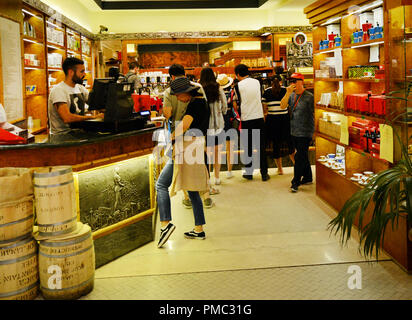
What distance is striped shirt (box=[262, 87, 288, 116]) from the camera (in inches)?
255

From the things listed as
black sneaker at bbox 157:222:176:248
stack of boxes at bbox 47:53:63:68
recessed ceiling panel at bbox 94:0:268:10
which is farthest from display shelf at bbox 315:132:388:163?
recessed ceiling panel at bbox 94:0:268:10

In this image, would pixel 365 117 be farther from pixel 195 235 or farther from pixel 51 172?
pixel 51 172

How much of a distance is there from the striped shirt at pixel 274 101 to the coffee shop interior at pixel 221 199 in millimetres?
1066

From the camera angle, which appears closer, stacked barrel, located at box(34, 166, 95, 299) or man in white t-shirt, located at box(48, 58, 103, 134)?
stacked barrel, located at box(34, 166, 95, 299)

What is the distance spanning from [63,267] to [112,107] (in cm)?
141

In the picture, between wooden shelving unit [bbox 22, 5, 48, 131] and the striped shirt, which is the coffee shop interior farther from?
the striped shirt

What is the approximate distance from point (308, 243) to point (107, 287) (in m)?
1.82

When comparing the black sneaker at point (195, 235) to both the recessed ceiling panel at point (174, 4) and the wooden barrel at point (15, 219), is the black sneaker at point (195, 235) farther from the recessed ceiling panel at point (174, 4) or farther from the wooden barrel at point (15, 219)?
the recessed ceiling panel at point (174, 4)

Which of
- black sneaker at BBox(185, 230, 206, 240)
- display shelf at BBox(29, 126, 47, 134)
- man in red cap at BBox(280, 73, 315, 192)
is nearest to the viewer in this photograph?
black sneaker at BBox(185, 230, 206, 240)

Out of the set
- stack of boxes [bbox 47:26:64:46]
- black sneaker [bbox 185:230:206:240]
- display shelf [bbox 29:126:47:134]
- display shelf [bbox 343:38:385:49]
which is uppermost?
stack of boxes [bbox 47:26:64:46]

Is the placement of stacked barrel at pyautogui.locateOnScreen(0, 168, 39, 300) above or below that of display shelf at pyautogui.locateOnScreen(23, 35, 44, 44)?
below

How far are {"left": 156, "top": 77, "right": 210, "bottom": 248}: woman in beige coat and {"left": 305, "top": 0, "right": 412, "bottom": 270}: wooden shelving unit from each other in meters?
1.49

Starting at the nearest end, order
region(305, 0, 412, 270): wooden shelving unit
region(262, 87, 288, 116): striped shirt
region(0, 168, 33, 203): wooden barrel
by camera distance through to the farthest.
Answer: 1. region(0, 168, 33, 203): wooden barrel
2. region(305, 0, 412, 270): wooden shelving unit
3. region(262, 87, 288, 116): striped shirt

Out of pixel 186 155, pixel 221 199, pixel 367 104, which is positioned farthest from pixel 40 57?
pixel 367 104
